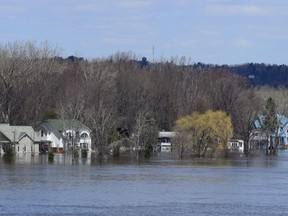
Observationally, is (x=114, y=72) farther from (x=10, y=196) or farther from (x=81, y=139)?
(x=10, y=196)

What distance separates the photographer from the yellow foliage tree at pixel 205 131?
257 ft

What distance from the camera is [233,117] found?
330 ft

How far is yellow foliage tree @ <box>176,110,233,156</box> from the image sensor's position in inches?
3078

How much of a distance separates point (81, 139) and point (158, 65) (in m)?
41.2

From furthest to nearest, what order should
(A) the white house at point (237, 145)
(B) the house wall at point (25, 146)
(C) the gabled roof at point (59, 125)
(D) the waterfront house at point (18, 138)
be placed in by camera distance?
1. (A) the white house at point (237, 145)
2. (B) the house wall at point (25, 146)
3. (C) the gabled roof at point (59, 125)
4. (D) the waterfront house at point (18, 138)

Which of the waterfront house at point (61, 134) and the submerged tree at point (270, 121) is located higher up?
the submerged tree at point (270, 121)

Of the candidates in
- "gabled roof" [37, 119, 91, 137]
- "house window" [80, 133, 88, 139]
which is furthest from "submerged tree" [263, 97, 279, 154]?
"gabled roof" [37, 119, 91, 137]

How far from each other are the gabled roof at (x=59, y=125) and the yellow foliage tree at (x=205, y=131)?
947 cm

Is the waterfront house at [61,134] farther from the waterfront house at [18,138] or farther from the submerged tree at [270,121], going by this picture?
the submerged tree at [270,121]

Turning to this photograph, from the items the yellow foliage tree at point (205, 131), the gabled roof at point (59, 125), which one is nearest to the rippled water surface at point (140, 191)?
the yellow foliage tree at point (205, 131)

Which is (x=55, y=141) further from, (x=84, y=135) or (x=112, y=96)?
(x=112, y=96)

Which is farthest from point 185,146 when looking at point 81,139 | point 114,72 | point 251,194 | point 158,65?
point 158,65

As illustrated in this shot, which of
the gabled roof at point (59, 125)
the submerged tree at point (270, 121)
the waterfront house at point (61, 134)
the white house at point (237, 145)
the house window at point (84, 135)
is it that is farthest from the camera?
the white house at point (237, 145)

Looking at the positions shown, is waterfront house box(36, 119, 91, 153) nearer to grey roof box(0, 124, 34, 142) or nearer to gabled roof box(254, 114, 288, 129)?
grey roof box(0, 124, 34, 142)
